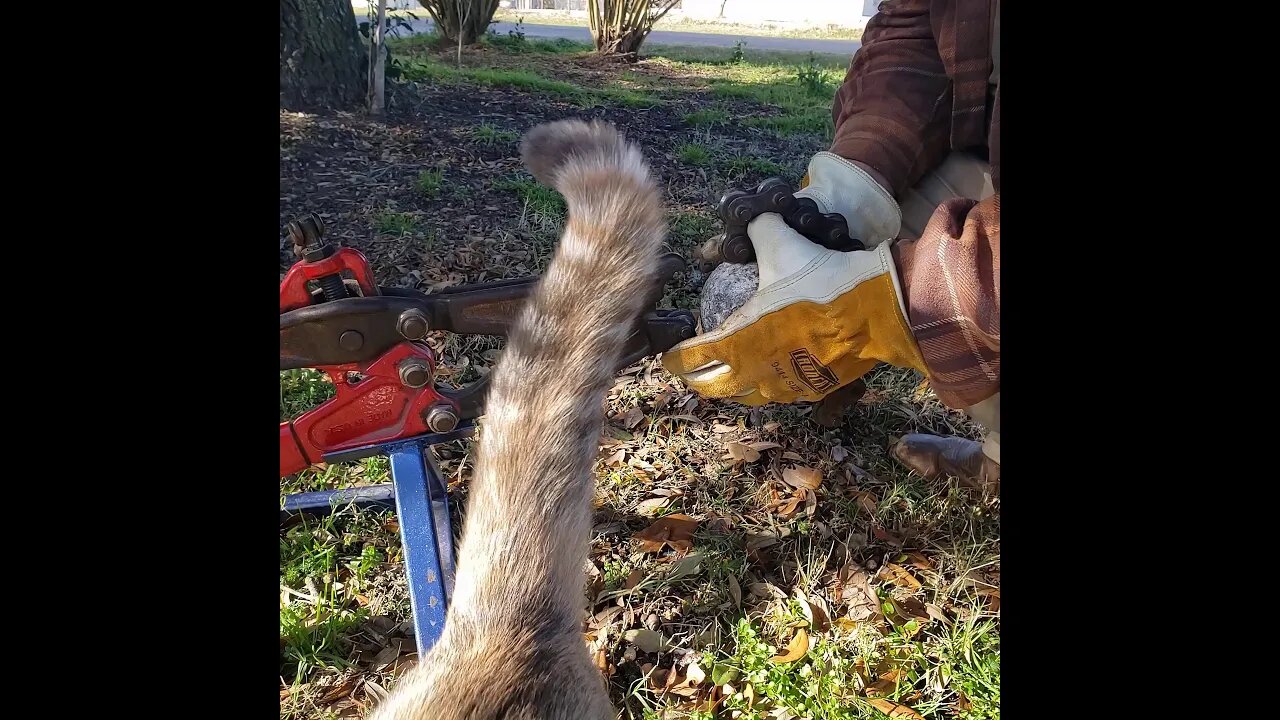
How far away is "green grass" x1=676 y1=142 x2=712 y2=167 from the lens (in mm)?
4062

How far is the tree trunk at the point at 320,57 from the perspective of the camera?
146 inches

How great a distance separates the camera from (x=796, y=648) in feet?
5.86

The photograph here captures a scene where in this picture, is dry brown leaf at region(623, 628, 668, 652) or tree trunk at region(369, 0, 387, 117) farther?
tree trunk at region(369, 0, 387, 117)

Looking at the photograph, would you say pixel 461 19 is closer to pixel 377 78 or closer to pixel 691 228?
pixel 377 78

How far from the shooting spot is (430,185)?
143 inches

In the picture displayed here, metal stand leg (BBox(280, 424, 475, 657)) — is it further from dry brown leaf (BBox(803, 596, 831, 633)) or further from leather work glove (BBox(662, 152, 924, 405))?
dry brown leaf (BBox(803, 596, 831, 633))

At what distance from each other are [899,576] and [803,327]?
0.85m

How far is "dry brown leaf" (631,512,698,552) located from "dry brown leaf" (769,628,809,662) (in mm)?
393

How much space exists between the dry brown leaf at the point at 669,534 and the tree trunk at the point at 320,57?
2985mm

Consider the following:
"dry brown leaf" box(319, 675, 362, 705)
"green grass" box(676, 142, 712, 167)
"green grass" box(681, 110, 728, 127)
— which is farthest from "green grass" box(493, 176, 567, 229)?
"dry brown leaf" box(319, 675, 362, 705)

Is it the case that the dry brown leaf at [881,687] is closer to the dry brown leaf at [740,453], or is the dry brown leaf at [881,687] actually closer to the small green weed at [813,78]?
the dry brown leaf at [740,453]
